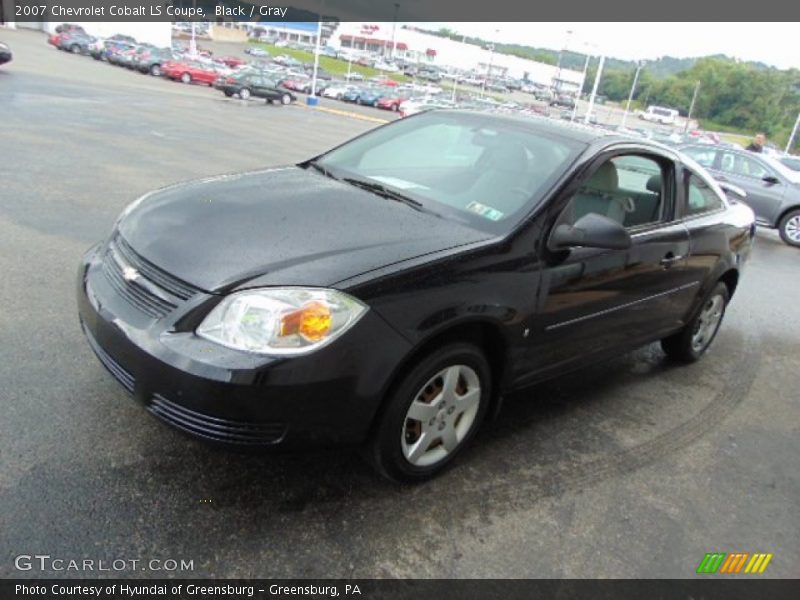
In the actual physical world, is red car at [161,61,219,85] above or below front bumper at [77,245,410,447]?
below

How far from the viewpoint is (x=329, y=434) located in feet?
8.20

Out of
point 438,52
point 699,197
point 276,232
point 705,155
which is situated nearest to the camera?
point 276,232

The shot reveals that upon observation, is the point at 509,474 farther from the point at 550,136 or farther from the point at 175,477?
the point at 550,136

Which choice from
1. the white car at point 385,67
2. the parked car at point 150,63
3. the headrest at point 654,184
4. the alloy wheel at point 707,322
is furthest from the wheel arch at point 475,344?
the white car at point 385,67

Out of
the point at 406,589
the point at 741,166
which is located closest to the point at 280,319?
the point at 406,589

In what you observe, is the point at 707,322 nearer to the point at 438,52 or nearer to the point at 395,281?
the point at 395,281

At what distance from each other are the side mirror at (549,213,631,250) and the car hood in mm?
388

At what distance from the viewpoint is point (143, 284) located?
8.68 ft

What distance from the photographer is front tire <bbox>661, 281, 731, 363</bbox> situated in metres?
4.72

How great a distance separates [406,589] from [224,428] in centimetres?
90

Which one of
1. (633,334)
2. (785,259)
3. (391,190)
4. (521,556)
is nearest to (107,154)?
(391,190)

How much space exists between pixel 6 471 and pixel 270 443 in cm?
116

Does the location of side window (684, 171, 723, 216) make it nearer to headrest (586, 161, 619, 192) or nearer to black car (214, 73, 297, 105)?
headrest (586, 161, 619, 192)

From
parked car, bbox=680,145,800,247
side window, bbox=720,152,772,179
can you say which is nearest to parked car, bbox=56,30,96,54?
parked car, bbox=680,145,800,247
